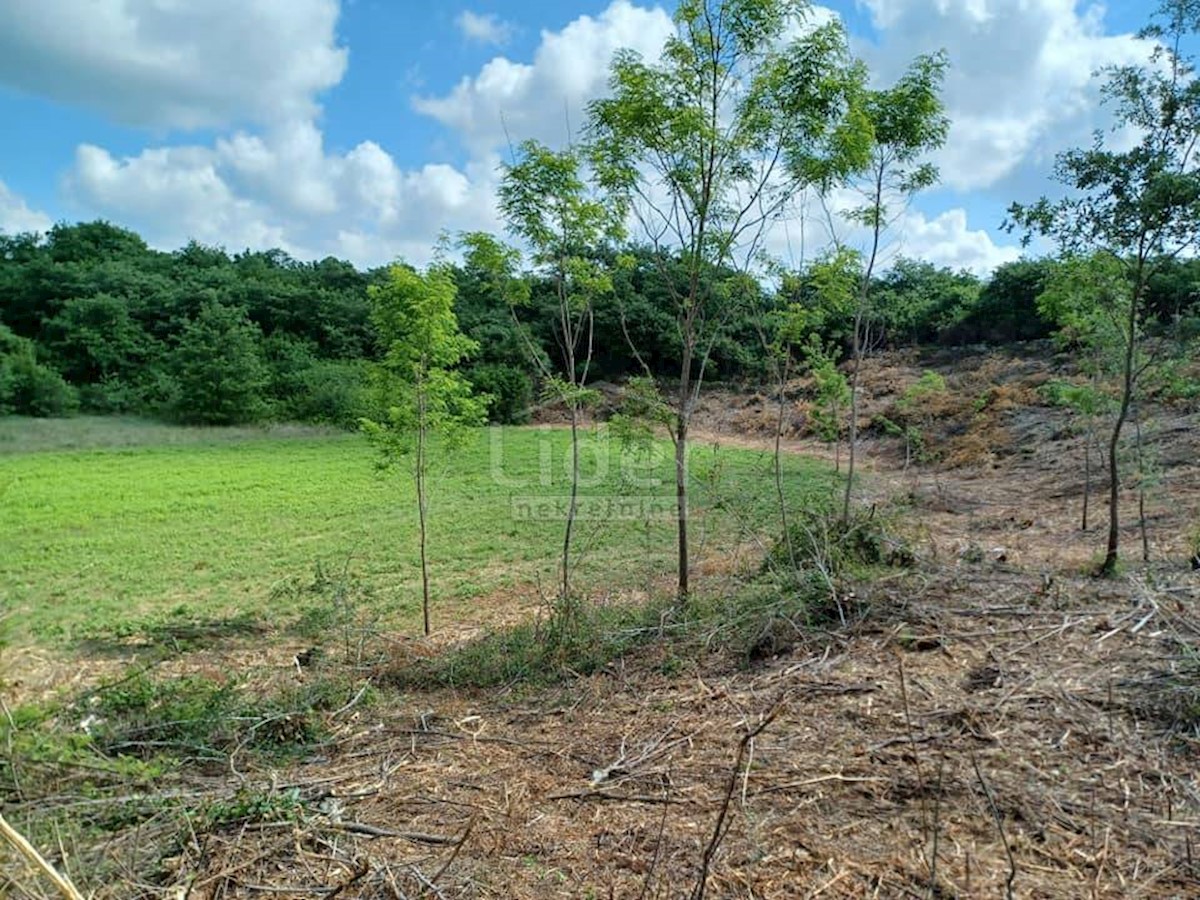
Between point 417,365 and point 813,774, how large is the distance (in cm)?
640

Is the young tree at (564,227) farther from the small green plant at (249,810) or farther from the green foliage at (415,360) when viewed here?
the small green plant at (249,810)

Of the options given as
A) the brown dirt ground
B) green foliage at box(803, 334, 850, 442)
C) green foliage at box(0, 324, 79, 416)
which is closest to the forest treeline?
green foliage at box(0, 324, 79, 416)

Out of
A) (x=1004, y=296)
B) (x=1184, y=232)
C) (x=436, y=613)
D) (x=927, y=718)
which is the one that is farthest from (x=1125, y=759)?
(x=1004, y=296)

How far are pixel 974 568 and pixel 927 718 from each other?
281 centimetres

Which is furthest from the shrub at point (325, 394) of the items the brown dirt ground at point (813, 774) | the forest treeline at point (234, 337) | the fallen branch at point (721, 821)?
the fallen branch at point (721, 821)

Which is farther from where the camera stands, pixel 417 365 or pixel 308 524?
pixel 308 524

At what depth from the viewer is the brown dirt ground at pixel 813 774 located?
236cm

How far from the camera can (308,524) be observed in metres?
13.3

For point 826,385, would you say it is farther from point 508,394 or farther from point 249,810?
point 508,394

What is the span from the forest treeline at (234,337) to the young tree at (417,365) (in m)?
14.4

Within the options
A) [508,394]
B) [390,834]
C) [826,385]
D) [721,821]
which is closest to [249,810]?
[390,834]

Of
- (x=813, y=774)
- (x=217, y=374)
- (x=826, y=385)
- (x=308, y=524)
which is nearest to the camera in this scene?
(x=813, y=774)

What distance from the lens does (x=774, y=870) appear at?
7.79 feet

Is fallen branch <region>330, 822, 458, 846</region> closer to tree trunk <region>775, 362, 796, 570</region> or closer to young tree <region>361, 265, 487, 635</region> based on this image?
tree trunk <region>775, 362, 796, 570</region>
